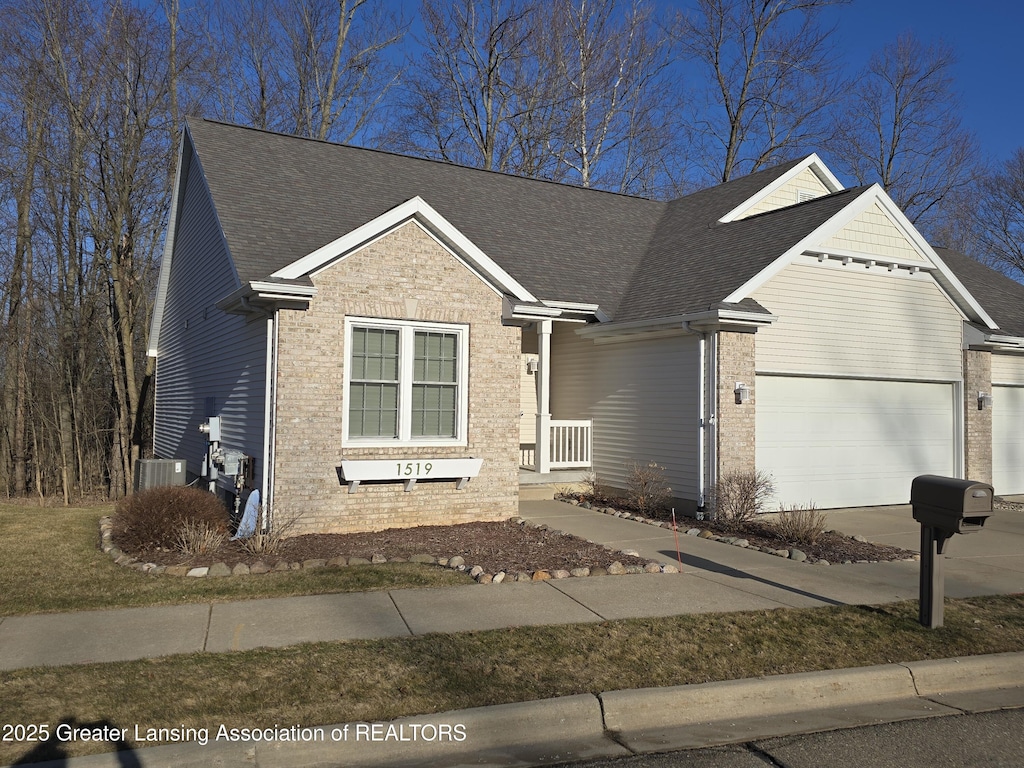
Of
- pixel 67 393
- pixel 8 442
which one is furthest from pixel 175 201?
pixel 8 442

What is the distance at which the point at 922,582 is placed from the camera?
7211mm

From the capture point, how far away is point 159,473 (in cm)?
1338

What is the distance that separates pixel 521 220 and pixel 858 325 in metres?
7.03

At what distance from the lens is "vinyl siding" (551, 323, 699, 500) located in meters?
13.7

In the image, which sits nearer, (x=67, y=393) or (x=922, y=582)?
(x=922, y=582)

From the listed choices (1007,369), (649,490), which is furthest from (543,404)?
(1007,369)

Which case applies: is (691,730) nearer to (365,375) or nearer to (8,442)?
(365,375)

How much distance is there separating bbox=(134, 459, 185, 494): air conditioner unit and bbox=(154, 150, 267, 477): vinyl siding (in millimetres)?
1117

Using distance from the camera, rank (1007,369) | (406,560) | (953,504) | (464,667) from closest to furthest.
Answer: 1. (464,667)
2. (953,504)
3. (406,560)
4. (1007,369)

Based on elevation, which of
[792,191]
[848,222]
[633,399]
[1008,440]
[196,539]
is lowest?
[196,539]

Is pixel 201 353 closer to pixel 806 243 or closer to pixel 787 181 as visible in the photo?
pixel 806 243

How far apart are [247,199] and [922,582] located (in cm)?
1110

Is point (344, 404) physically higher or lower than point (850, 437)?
higher

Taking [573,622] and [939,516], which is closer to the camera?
[939,516]
